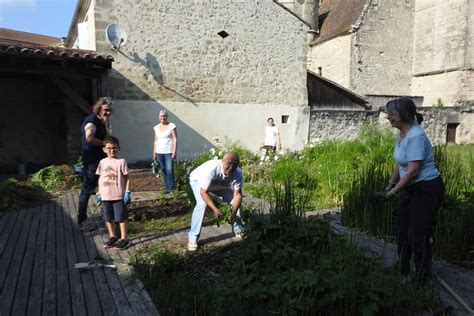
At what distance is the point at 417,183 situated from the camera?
10.2 feet

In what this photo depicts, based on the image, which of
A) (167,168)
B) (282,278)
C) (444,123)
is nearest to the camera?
(282,278)

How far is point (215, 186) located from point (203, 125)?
26.9 ft

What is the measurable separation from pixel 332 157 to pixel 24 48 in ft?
22.7

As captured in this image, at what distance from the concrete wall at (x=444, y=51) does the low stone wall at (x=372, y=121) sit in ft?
4.51

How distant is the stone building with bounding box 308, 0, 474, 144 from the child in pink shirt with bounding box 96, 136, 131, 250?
17.3 metres

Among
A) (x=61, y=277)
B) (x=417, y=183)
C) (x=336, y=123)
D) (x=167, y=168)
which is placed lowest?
(x=61, y=277)

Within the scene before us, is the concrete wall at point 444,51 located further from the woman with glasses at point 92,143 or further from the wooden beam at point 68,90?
the woman with glasses at point 92,143

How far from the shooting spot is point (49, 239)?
478cm

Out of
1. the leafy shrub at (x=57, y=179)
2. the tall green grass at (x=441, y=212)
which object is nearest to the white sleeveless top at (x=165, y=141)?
the leafy shrub at (x=57, y=179)

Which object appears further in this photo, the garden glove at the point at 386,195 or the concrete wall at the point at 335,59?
the concrete wall at the point at 335,59

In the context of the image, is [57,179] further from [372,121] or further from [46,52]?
[372,121]

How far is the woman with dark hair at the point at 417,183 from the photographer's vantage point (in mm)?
3066

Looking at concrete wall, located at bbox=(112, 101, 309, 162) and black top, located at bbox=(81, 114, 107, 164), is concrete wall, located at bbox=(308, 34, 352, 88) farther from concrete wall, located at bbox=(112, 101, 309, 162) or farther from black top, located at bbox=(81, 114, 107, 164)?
black top, located at bbox=(81, 114, 107, 164)

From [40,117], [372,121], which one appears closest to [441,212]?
[40,117]
